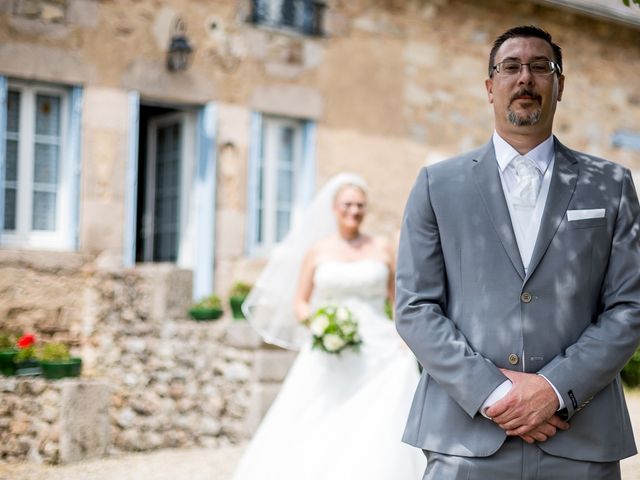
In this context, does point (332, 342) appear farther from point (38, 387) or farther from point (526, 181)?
point (526, 181)

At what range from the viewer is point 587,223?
2.51 m

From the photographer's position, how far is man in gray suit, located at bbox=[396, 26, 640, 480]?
238 centimetres

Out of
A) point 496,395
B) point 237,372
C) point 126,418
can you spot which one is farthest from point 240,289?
point 496,395

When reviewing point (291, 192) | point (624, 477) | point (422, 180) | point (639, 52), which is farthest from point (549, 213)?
point (639, 52)

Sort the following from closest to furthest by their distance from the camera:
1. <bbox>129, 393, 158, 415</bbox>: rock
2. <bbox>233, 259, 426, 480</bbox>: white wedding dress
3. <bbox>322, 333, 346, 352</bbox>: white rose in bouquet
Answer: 1. <bbox>233, 259, 426, 480</bbox>: white wedding dress
2. <bbox>322, 333, 346, 352</bbox>: white rose in bouquet
3. <bbox>129, 393, 158, 415</bbox>: rock

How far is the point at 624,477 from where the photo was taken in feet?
17.4

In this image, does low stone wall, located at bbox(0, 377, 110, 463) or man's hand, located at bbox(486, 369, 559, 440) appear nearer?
man's hand, located at bbox(486, 369, 559, 440)

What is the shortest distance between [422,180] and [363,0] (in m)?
7.85

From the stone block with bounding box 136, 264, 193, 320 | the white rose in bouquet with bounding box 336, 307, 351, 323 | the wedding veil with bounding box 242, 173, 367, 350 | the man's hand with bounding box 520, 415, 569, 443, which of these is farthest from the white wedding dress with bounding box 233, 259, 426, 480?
the man's hand with bounding box 520, 415, 569, 443

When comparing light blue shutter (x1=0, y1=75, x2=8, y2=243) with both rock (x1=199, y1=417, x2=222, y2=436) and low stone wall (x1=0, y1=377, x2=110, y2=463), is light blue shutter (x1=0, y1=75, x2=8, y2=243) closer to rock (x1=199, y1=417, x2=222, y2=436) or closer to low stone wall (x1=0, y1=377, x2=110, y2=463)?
low stone wall (x1=0, y1=377, x2=110, y2=463)

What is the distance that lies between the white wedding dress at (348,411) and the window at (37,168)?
11.0 feet

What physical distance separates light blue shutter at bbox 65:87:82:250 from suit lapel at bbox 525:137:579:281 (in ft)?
21.1

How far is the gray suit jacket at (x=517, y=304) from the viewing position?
2393 mm

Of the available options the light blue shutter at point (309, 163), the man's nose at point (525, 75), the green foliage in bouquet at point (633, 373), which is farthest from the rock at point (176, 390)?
the man's nose at point (525, 75)
